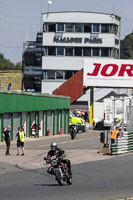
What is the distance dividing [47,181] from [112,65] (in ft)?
154

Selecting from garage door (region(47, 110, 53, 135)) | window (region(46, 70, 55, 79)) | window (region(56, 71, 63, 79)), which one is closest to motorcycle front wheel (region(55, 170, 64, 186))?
garage door (region(47, 110, 53, 135))

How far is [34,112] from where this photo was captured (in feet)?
177

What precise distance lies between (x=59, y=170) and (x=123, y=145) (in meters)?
15.9

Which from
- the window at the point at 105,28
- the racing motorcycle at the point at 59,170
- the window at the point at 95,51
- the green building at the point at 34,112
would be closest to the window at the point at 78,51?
the window at the point at 95,51

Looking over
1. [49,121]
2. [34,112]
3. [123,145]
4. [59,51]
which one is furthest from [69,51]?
[123,145]

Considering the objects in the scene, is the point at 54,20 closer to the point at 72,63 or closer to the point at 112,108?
the point at 72,63

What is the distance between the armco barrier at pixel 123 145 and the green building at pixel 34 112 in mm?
11731

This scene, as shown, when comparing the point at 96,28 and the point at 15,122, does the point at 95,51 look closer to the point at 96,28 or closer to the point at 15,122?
the point at 96,28

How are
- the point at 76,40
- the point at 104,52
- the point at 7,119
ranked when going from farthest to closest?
1. the point at 104,52
2. the point at 76,40
3. the point at 7,119

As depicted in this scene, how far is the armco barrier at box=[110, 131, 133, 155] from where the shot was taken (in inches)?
1342

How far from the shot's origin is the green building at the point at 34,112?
46.9 m

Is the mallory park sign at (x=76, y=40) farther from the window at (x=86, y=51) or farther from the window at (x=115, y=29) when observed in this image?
the window at (x=115, y=29)

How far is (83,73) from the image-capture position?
6788cm

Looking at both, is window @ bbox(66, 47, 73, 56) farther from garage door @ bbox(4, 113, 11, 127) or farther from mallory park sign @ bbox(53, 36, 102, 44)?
garage door @ bbox(4, 113, 11, 127)
